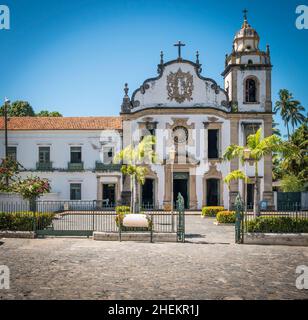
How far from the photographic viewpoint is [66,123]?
2914 centimetres

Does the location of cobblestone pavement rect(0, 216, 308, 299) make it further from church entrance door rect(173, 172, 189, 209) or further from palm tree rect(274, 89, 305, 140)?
palm tree rect(274, 89, 305, 140)

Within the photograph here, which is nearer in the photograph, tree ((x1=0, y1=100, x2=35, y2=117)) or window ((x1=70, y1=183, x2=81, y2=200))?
window ((x1=70, y1=183, x2=81, y2=200))

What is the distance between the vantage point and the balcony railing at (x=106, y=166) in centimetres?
2792

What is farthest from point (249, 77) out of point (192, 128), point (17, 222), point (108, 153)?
point (17, 222)

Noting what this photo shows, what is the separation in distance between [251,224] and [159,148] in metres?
14.0

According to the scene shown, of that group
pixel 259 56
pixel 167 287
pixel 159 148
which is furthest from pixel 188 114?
pixel 167 287

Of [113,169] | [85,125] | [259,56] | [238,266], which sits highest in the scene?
[259,56]

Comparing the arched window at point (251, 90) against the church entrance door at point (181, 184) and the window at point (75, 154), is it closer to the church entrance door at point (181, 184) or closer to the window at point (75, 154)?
the church entrance door at point (181, 184)

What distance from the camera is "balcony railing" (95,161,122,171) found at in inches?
1099

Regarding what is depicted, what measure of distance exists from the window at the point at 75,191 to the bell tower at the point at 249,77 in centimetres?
1306

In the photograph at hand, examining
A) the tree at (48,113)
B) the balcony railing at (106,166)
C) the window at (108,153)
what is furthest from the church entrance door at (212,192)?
the tree at (48,113)

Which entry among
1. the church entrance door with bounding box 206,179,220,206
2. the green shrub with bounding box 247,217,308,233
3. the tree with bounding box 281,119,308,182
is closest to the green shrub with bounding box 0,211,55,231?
the green shrub with bounding box 247,217,308,233

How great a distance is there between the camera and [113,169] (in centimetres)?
2792
